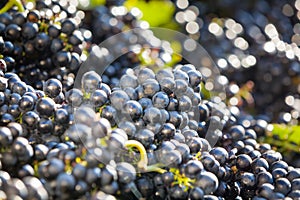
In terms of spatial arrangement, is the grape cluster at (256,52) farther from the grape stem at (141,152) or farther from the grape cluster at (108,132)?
the grape stem at (141,152)

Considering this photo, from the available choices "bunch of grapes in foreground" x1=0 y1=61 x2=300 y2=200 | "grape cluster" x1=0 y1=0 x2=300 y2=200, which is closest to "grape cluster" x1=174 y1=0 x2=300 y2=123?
"grape cluster" x1=0 y1=0 x2=300 y2=200

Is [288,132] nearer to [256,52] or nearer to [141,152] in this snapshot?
[256,52]

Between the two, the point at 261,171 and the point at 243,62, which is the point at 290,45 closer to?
the point at 243,62

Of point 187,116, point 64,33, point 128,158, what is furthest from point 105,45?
point 128,158

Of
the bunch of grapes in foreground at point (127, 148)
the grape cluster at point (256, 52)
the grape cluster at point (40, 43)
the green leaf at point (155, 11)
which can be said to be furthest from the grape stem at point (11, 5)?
the grape cluster at point (256, 52)

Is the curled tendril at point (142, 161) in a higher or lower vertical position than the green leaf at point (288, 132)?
higher

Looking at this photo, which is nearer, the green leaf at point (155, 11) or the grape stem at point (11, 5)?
the grape stem at point (11, 5)

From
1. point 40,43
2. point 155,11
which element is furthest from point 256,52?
point 40,43
